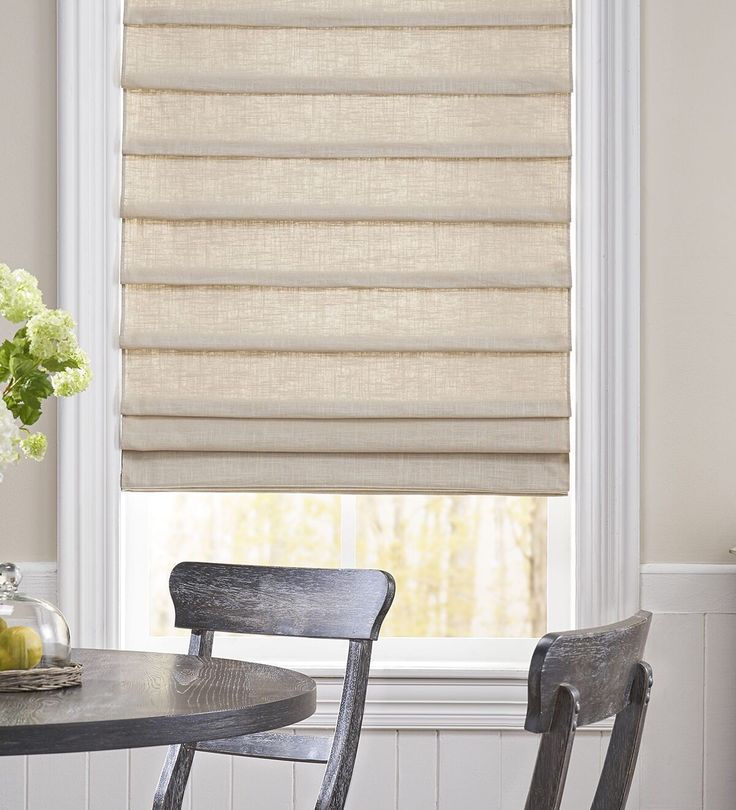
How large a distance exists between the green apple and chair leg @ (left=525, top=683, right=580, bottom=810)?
2.37ft

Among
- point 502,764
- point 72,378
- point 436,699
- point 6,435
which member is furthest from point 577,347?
point 6,435

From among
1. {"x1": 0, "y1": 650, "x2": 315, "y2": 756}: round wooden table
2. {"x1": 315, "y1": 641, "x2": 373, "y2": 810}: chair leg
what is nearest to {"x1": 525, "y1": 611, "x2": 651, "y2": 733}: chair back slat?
{"x1": 0, "y1": 650, "x2": 315, "y2": 756}: round wooden table

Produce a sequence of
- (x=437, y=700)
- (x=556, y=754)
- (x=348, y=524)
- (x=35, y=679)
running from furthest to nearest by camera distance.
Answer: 1. (x=348, y=524)
2. (x=437, y=700)
3. (x=35, y=679)
4. (x=556, y=754)

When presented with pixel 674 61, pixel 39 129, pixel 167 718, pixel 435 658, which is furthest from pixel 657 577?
pixel 39 129

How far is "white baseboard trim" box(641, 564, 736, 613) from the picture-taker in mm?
2258

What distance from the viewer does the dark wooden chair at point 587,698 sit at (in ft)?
3.12

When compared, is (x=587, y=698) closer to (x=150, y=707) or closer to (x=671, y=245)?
(x=150, y=707)

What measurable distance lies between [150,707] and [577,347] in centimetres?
144

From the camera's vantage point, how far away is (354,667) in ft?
5.16

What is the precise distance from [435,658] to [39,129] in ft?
5.24

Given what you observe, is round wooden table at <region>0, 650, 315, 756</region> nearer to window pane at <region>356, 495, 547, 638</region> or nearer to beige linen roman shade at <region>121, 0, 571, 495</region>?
beige linen roman shade at <region>121, 0, 571, 495</region>

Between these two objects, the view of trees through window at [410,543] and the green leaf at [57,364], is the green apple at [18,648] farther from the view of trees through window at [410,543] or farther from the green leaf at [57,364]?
the view of trees through window at [410,543]

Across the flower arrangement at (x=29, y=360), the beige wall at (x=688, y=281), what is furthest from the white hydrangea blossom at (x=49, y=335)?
the beige wall at (x=688, y=281)

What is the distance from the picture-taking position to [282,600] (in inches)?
66.9
